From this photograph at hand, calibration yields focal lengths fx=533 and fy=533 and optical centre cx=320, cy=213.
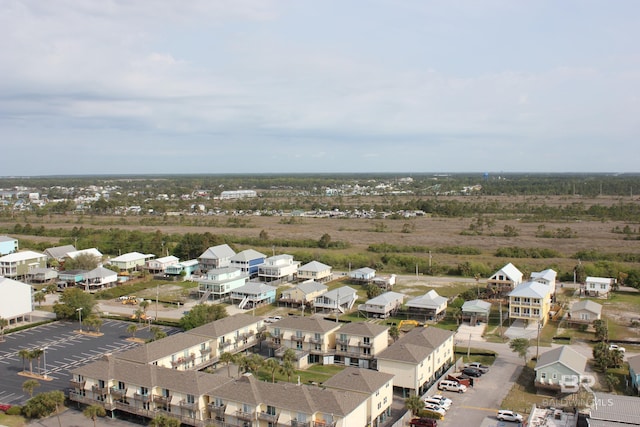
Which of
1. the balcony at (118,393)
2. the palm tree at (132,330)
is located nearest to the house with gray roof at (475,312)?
the palm tree at (132,330)

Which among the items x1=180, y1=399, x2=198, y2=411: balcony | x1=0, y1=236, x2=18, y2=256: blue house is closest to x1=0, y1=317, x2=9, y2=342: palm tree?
x1=180, y1=399, x2=198, y2=411: balcony

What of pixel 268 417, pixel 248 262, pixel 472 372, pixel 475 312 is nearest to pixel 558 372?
pixel 472 372

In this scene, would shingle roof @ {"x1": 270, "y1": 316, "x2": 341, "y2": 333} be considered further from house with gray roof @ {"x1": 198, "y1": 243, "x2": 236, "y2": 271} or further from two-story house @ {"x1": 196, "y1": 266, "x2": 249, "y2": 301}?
house with gray roof @ {"x1": 198, "y1": 243, "x2": 236, "y2": 271}

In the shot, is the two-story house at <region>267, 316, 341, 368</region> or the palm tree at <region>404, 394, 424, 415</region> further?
the two-story house at <region>267, 316, 341, 368</region>

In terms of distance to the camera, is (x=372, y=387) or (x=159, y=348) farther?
(x=159, y=348)

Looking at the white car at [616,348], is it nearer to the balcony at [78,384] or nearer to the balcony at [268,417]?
the balcony at [268,417]

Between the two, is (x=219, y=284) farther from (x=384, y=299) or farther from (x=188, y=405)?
(x=188, y=405)
